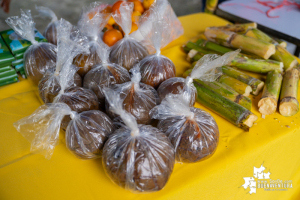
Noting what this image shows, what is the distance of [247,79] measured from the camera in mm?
1600

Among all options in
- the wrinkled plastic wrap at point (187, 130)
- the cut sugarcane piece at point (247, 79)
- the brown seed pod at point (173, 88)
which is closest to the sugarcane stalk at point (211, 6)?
the cut sugarcane piece at point (247, 79)

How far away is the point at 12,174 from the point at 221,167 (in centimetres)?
108

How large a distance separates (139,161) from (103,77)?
639mm

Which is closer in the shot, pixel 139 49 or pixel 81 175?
pixel 81 175

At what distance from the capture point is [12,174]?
1.11 metres

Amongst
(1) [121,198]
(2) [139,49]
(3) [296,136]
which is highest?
(2) [139,49]

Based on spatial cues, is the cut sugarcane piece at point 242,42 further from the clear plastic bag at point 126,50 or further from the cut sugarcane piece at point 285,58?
the clear plastic bag at point 126,50

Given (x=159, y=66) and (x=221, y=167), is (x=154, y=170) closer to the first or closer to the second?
(x=221, y=167)

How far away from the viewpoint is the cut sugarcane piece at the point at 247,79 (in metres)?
1.56

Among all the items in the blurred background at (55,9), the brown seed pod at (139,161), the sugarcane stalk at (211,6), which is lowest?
the blurred background at (55,9)

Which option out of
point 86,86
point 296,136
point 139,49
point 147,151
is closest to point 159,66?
point 139,49

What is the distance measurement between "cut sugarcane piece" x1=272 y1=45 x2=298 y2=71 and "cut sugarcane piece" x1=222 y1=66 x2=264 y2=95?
344mm

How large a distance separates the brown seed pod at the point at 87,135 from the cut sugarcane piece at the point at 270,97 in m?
1.03

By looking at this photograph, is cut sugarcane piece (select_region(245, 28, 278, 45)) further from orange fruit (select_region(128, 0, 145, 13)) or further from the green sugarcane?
orange fruit (select_region(128, 0, 145, 13))
